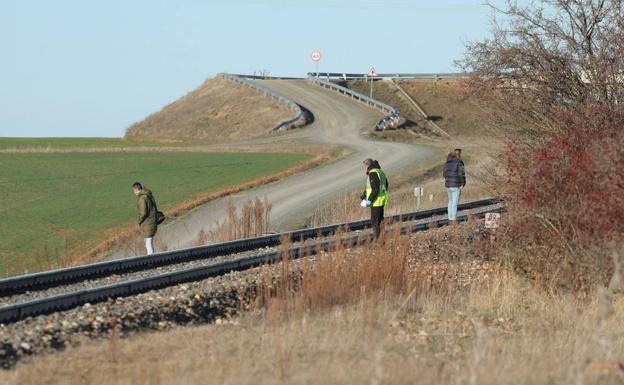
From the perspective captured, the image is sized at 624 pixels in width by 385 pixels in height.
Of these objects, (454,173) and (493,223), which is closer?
(493,223)

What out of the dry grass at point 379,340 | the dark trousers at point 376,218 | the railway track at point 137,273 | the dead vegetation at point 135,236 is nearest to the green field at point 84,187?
the dead vegetation at point 135,236

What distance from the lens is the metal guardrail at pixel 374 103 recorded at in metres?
73.0

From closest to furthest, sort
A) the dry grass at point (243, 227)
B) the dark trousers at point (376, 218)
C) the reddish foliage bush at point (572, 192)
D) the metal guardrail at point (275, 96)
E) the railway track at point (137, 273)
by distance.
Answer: the railway track at point (137, 273) → the reddish foliage bush at point (572, 192) → the dark trousers at point (376, 218) → the dry grass at point (243, 227) → the metal guardrail at point (275, 96)

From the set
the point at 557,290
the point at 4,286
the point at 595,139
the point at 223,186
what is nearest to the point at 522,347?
the point at 557,290

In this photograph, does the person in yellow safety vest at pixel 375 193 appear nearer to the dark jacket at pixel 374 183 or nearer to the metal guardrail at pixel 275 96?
the dark jacket at pixel 374 183

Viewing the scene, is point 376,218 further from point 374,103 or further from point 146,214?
point 374,103

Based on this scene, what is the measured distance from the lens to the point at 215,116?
87.4 m

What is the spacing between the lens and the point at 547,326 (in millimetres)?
12922

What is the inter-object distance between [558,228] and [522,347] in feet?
15.2

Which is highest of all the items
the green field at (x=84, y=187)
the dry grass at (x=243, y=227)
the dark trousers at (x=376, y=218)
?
the dark trousers at (x=376, y=218)

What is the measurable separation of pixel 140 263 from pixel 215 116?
230 ft

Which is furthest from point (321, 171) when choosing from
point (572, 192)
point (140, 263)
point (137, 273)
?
point (572, 192)

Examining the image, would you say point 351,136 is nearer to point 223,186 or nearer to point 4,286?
point 223,186

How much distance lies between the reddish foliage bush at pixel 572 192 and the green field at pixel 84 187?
1049 centimetres
